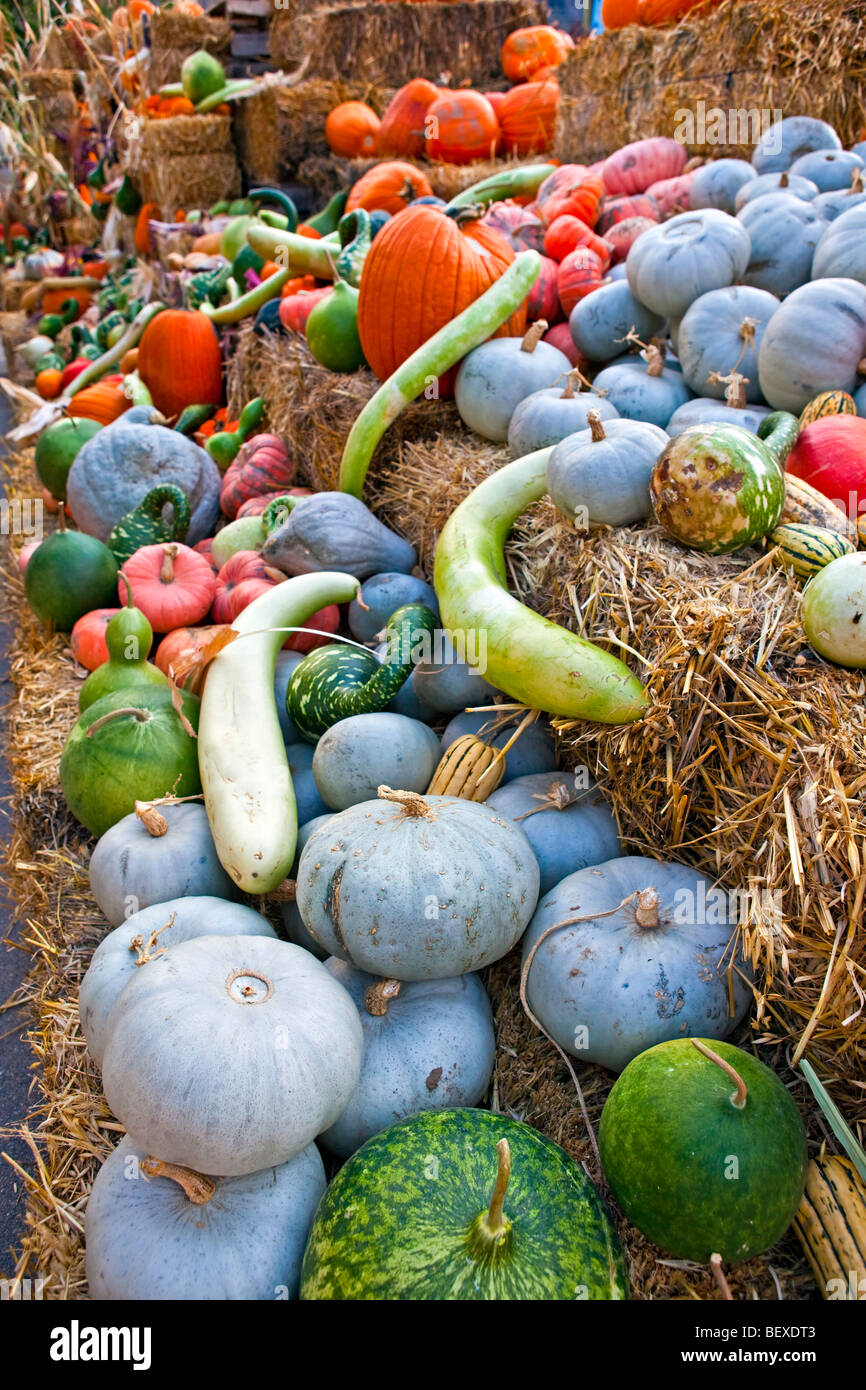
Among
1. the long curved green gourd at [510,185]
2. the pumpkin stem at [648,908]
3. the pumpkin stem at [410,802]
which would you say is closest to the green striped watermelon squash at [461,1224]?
the pumpkin stem at [648,908]

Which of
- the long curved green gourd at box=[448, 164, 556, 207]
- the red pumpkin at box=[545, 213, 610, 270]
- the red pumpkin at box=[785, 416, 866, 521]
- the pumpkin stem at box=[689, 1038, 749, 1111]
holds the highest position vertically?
the long curved green gourd at box=[448, 164, 556, 207]

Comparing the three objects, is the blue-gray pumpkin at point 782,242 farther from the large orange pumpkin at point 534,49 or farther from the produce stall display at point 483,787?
the large orange pumpkin at point 534,49

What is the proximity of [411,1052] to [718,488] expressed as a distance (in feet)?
4.81

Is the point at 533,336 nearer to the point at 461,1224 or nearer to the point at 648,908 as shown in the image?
the point at 648,908

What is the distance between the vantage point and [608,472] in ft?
7.57

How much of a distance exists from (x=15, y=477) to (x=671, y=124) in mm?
4595

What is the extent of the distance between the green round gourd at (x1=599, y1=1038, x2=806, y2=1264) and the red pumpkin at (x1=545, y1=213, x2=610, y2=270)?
3630 millimetres

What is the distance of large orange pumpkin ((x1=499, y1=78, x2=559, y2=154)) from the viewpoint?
6703mm

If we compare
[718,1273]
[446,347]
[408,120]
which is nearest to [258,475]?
[446,347]

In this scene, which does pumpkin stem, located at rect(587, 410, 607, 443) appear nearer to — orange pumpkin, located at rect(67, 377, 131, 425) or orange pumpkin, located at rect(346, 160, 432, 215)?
orange pumpkin, located at rect(346, 160, 432, 215)

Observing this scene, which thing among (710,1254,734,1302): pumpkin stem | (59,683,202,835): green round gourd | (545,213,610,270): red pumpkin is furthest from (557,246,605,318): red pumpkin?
(710,1254,734,1302): pumpkin stem

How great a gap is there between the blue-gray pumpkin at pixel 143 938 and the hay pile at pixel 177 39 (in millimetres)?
9644

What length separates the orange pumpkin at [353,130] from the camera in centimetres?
711
